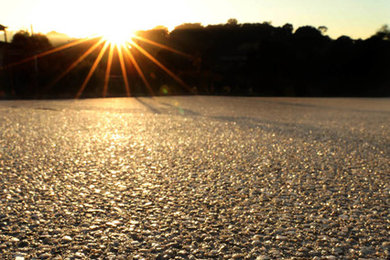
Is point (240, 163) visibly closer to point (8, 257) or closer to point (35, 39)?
point (8, 257)

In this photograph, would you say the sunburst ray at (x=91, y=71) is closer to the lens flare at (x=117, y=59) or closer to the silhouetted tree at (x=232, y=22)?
the lens flare at (x=117, y=59)

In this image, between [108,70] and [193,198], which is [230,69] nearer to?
[108,70]

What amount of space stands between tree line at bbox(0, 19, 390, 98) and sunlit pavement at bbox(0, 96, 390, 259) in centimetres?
1421

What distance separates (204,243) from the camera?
1.93 meters

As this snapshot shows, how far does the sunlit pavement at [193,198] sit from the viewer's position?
1896mm

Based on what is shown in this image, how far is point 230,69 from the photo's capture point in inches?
1373

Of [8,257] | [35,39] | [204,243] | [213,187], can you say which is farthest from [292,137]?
[35,39]

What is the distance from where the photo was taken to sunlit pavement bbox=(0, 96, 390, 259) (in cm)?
190

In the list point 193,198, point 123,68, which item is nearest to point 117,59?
point 123,68

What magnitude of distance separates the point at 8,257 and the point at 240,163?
258 centimetres

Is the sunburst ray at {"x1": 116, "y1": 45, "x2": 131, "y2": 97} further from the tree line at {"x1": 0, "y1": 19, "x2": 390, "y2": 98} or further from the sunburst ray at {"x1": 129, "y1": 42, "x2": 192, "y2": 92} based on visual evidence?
the sunburst ray at {"x1": 129, "y1": 42, "x2": 192, "y2": 92}

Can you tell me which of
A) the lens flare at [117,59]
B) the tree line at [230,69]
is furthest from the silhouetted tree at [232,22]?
the lens flare at [117,59]

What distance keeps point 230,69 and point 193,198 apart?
33042mm

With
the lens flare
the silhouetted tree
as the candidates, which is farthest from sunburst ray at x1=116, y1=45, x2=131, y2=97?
the silhouetted tree
